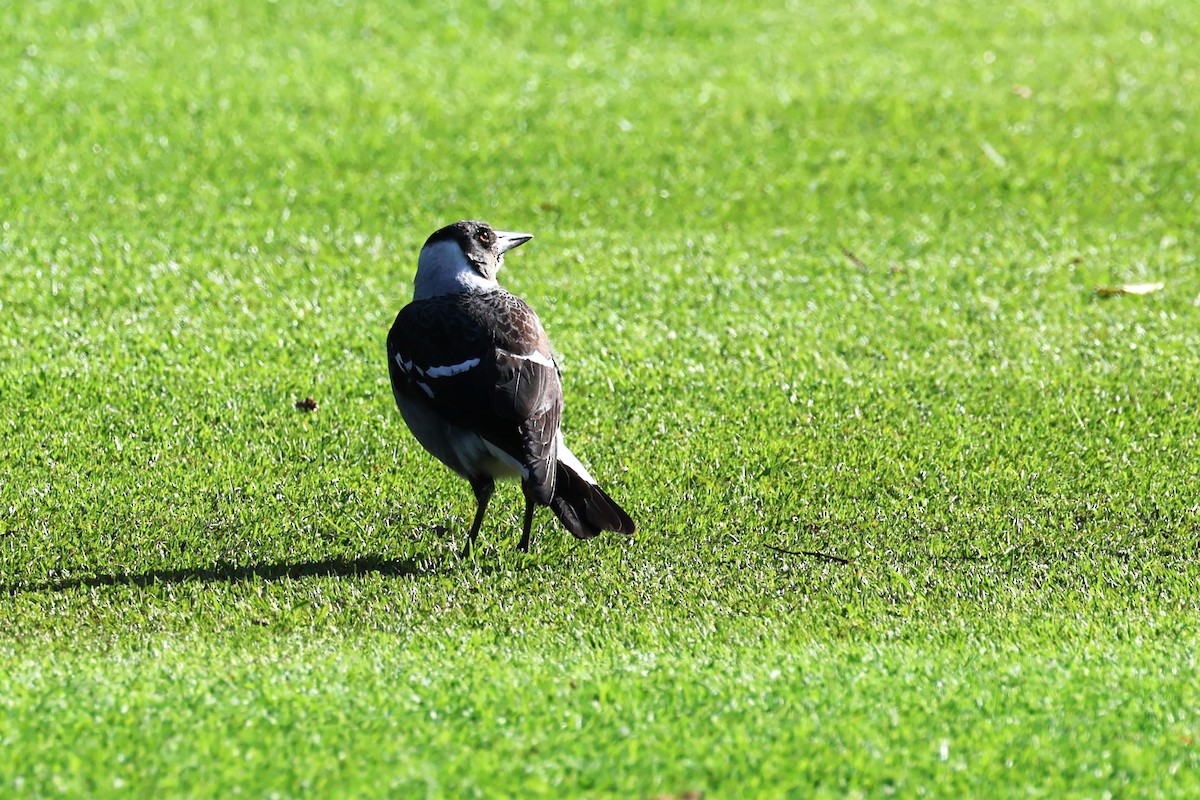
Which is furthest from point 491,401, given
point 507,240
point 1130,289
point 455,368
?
point 1130,289

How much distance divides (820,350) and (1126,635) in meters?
3.87

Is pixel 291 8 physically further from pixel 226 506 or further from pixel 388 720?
pixel 388 720

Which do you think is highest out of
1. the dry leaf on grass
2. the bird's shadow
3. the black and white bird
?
the black and white bird

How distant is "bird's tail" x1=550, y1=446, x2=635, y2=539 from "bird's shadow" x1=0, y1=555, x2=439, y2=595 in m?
0.63

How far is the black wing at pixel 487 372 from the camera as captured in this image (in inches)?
239

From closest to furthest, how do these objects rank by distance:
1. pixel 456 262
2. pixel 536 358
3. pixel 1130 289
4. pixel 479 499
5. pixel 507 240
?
pixel 536 358
pixel 479 499
pixel 456 262
pixel 507 240
pixel 1130 289

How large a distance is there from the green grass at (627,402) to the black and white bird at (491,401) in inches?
12.9

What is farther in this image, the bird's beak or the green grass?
the bird's beak

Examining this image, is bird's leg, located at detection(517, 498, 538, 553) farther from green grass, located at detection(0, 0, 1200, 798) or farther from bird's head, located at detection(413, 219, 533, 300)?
bird's head, located at detection(413, 219, 533, 300)

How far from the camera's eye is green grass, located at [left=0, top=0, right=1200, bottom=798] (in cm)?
462

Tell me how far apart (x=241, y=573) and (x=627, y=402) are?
2.84 m

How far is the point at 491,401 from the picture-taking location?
20.1ft

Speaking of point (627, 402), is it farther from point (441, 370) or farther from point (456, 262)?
point (441, 370)

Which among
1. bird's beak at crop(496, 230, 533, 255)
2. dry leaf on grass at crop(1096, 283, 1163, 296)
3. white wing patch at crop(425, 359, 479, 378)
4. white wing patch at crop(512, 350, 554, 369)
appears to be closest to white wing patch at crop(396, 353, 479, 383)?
white wing patch at crop(425, 359, 479, 378)
